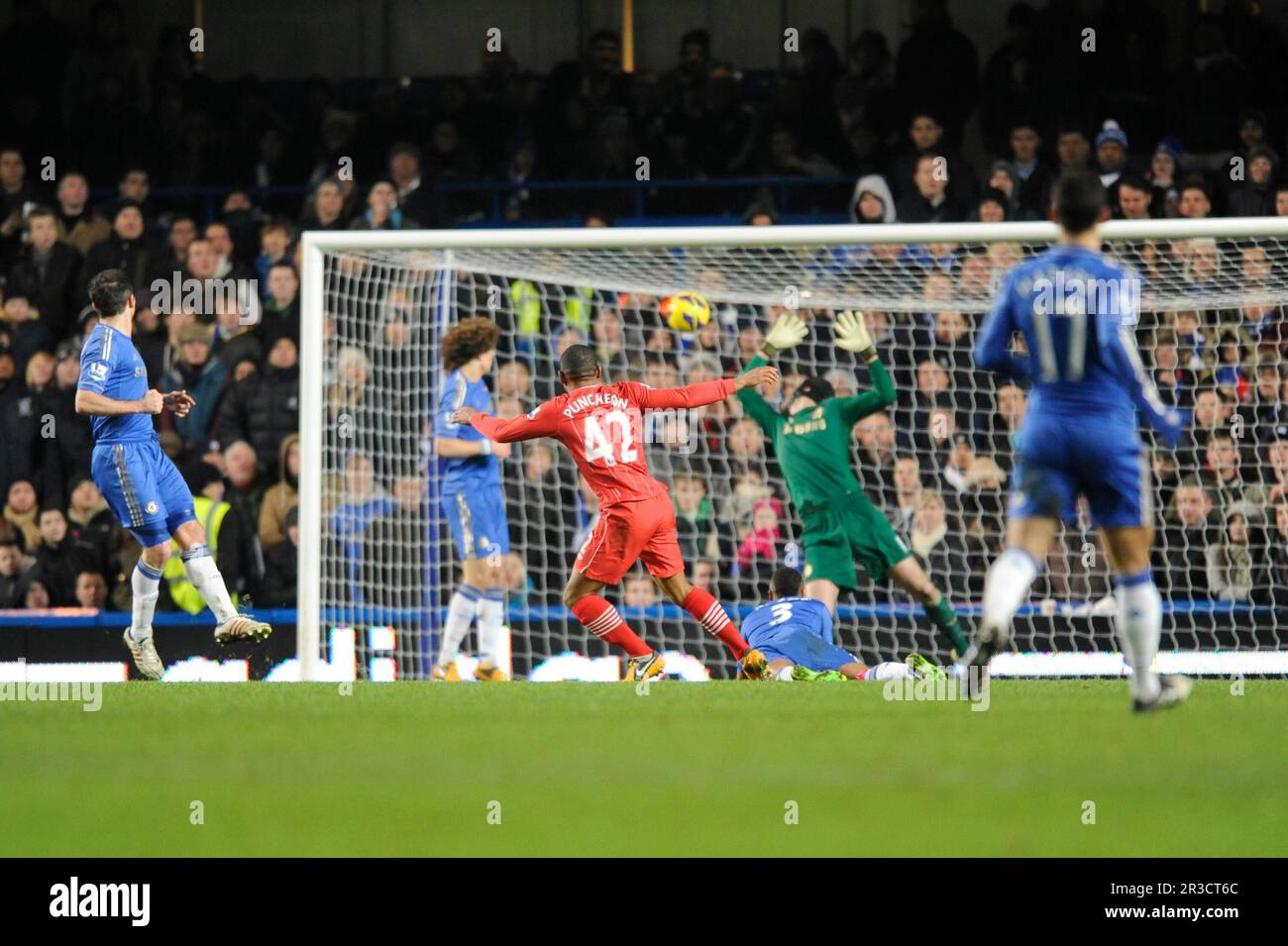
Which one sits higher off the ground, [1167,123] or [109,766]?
[1167,123]

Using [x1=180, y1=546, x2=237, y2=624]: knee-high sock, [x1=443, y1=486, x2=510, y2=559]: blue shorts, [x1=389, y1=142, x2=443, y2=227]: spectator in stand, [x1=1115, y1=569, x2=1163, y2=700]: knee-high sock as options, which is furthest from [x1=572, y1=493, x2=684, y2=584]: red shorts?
[x1=389, y1=142, x2=443, y2=227]: spectator in stand

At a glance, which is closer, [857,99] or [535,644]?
[535,644]

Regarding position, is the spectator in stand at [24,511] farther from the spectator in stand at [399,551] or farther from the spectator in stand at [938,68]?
the spectator in stand at [938,68]

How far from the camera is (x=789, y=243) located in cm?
1039

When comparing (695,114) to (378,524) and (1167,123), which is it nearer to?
(1167,123)

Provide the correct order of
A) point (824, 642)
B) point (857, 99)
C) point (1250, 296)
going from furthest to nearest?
point (857, 99) → point (1250, 296) → point (824, 642)

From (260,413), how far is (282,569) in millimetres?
1292

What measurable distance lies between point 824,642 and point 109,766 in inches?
165

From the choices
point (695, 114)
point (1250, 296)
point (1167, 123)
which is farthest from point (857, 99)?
point (1250, 296)

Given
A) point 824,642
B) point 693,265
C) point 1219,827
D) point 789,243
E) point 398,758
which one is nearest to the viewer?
point 1219,827

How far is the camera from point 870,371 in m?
10.1

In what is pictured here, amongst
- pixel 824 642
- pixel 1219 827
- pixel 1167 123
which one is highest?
pixel 1167 123

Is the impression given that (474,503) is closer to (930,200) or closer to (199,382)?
(199,382)

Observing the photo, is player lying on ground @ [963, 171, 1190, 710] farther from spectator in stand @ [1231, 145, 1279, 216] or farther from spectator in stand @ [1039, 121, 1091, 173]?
spectator in stand @ [1039, 121, 1091, 173]
